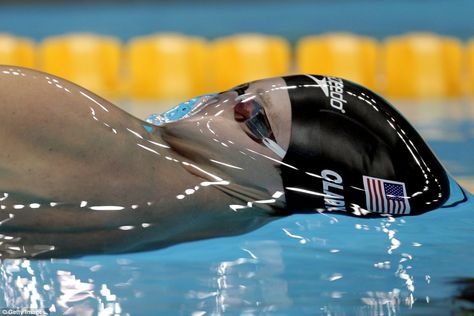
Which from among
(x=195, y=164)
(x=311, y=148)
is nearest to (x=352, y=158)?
(x=311, y=148)

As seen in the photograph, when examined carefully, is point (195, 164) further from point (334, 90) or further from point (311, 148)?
point (334, 90)

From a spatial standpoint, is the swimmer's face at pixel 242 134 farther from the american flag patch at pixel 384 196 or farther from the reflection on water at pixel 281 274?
the american flag patch at pixel 384 196

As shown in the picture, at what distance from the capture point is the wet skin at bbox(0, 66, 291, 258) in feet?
7.48

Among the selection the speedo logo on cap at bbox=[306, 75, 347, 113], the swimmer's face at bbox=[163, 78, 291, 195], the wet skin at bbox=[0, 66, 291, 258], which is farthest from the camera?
the speedo logo on cap at bbox=[306, 75, 347, 113]

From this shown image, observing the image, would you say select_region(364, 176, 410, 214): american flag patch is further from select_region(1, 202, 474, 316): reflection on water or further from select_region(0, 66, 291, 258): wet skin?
select_region(0, 66, 291, 258): wet skin

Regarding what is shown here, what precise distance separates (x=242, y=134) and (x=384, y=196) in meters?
0.46

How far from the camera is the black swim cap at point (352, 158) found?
2.62 metres

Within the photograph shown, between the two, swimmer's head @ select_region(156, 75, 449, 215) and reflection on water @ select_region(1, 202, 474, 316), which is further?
swimmer's head @ select_region(156, 75, 449, 215)

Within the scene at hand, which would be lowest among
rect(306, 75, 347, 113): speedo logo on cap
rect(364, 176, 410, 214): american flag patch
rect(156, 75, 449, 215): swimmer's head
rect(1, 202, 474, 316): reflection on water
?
rect(1, 202, 474, 316): reflection on water

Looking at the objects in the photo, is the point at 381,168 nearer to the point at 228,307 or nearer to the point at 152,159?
the point at 152,159

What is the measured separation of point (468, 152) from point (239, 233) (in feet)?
9.03

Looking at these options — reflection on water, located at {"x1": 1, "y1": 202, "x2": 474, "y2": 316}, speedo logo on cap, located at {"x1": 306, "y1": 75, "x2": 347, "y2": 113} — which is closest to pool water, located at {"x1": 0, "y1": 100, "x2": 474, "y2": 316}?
reflection on water, located at {"x1": 1, "y1": 202, "x2": 474, "y2": 316}

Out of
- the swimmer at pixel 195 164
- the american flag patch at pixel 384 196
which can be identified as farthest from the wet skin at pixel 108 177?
the american flag patch at pixel 384 196

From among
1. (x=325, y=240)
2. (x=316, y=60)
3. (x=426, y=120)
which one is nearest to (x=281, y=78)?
(x=325, y=240)
